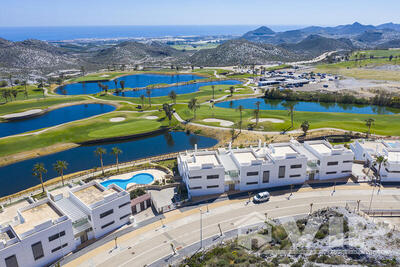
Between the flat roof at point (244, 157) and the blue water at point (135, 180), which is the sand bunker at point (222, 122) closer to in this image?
the flat roof at point (244, 157)

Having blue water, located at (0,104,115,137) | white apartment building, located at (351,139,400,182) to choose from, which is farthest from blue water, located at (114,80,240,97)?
white apartment building, located at (351,139,400,182)

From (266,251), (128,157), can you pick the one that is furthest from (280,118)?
(266,251)

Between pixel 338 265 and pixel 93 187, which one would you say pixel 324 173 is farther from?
pixel 93 187

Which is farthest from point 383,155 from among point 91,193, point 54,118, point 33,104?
point 33,104

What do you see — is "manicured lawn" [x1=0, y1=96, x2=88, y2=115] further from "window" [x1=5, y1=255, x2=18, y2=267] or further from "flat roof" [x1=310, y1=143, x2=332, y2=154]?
"flat roof" [x1=310, y1=143, x2=332, y2=154]

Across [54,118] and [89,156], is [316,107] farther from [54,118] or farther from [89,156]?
[54,118]

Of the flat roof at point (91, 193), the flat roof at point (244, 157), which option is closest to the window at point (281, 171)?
the flat roof at point (244, 157)
